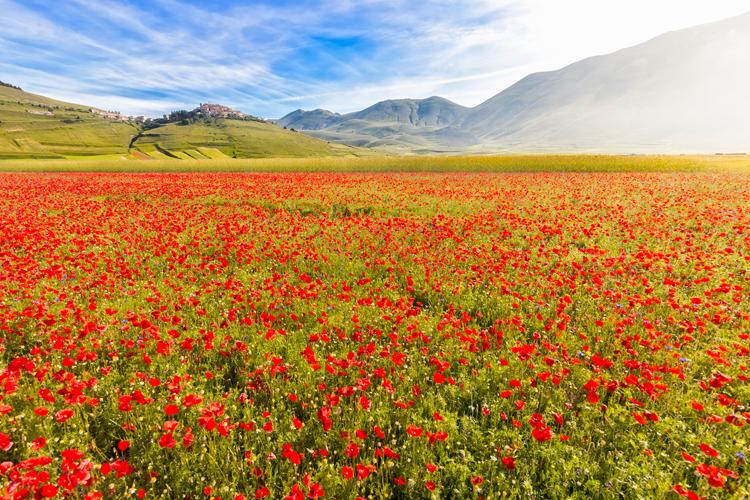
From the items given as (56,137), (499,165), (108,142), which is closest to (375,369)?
(499,165)

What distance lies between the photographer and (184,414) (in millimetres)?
3930

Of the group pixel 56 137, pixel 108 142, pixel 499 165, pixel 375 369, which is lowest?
pixel 375 369

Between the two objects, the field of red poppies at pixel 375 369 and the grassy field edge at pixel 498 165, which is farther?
the grassy field edge at pixel 498 165

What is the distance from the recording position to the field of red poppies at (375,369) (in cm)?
325

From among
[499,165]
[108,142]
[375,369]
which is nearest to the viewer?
[375,369]

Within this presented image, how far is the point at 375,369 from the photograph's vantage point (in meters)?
4.55

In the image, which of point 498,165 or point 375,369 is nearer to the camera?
point 375,369

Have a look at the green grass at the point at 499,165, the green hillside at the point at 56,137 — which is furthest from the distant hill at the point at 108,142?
the green grass at the point at 499,165

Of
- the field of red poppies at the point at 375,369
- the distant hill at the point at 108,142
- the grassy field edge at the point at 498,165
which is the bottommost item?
the field of red poppies at the point at 375,369

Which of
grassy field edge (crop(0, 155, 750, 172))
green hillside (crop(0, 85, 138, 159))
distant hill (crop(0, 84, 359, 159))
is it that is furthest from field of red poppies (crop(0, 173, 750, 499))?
green hillside (crop(0, 85, 138, 159))

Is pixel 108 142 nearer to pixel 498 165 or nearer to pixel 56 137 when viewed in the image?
pixel 56 137

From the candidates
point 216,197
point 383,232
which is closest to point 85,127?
point 216,197

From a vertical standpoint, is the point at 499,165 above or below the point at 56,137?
below

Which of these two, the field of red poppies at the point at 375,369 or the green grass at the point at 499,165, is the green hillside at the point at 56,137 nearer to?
the green grass at the point at 499,165
